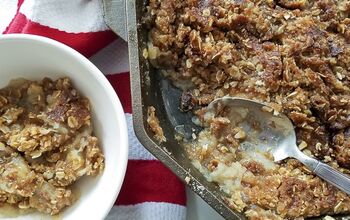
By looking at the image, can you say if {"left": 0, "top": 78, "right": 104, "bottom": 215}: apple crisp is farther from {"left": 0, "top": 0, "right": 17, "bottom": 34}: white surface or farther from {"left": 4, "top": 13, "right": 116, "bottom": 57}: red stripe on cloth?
{"left": 0, "top": 0, "right": 17, "bottom": 34}: white surface

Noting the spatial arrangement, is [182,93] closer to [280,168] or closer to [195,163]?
[195,163]

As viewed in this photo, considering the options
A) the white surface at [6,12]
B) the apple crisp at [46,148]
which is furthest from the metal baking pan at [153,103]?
the white surface at [6,12]

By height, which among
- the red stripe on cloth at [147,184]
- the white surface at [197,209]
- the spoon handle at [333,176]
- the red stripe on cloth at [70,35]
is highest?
the red stripe on cloth at [70,35]

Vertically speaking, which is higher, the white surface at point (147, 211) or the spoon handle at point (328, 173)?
the spoon handle at point (328, 173)

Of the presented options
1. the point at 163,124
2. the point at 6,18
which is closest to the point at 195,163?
the point at 163,124

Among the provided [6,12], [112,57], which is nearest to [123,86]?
[112,57]

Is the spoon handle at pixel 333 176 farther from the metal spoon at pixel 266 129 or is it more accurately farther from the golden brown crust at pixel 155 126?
the golden brown crust at pixel 155 126

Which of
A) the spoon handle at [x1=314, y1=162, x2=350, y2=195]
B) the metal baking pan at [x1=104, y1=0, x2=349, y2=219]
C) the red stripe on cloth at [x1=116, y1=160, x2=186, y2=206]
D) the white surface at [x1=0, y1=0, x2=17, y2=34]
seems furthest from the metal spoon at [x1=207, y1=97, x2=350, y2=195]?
the white surface at [x1=0, y1=0, x2=17, y2=34]
